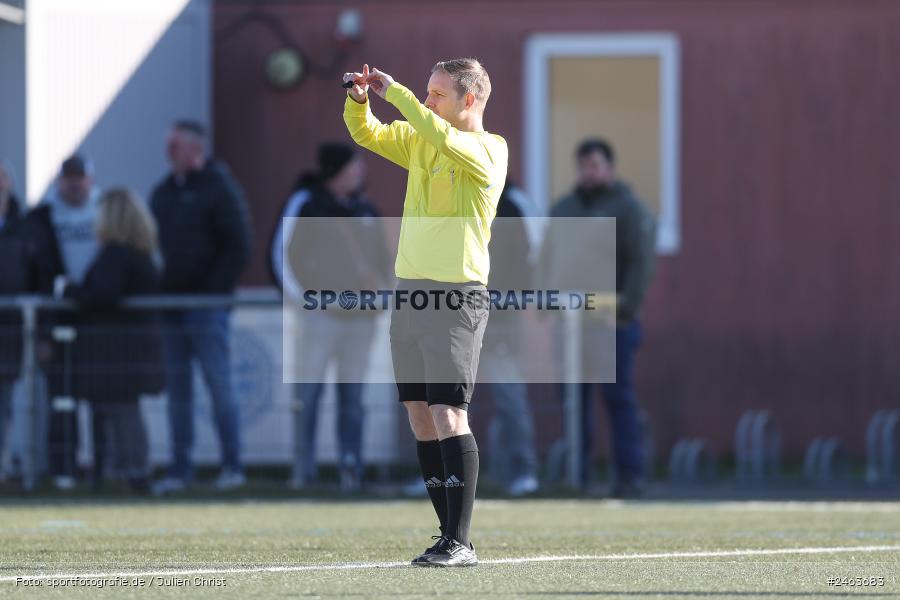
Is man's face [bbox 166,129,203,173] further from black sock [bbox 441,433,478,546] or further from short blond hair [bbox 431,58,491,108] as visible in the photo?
Answer: black sock [bbox 441,433,478,546]

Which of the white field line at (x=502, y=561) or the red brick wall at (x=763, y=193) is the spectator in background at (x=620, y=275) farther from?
the white field line at (x=502, y=561)

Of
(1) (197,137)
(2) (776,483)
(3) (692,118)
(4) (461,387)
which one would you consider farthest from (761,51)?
(4) (461,387)

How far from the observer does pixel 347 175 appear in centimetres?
1098

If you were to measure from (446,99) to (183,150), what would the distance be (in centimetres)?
557

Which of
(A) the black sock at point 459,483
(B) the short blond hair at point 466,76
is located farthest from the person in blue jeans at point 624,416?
(B) the short blond hair at point 466,76

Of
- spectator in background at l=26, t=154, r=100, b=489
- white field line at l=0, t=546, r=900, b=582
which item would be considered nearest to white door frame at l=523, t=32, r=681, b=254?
spectator in background at l=26, t=154, r=100, b=489

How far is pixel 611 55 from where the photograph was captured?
568 inches

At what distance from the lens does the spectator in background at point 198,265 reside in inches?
425

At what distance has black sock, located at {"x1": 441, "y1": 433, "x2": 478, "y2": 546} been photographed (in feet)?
19.5

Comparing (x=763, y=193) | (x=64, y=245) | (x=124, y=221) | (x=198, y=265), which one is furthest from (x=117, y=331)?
(x=763, y=193)

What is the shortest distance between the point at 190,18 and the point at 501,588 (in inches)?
384

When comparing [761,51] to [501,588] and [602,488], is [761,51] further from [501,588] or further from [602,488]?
[501,588]

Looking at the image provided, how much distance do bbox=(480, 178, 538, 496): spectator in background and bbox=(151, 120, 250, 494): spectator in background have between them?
5.19 ft

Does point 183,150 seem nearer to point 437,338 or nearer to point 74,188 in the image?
point 74,188
